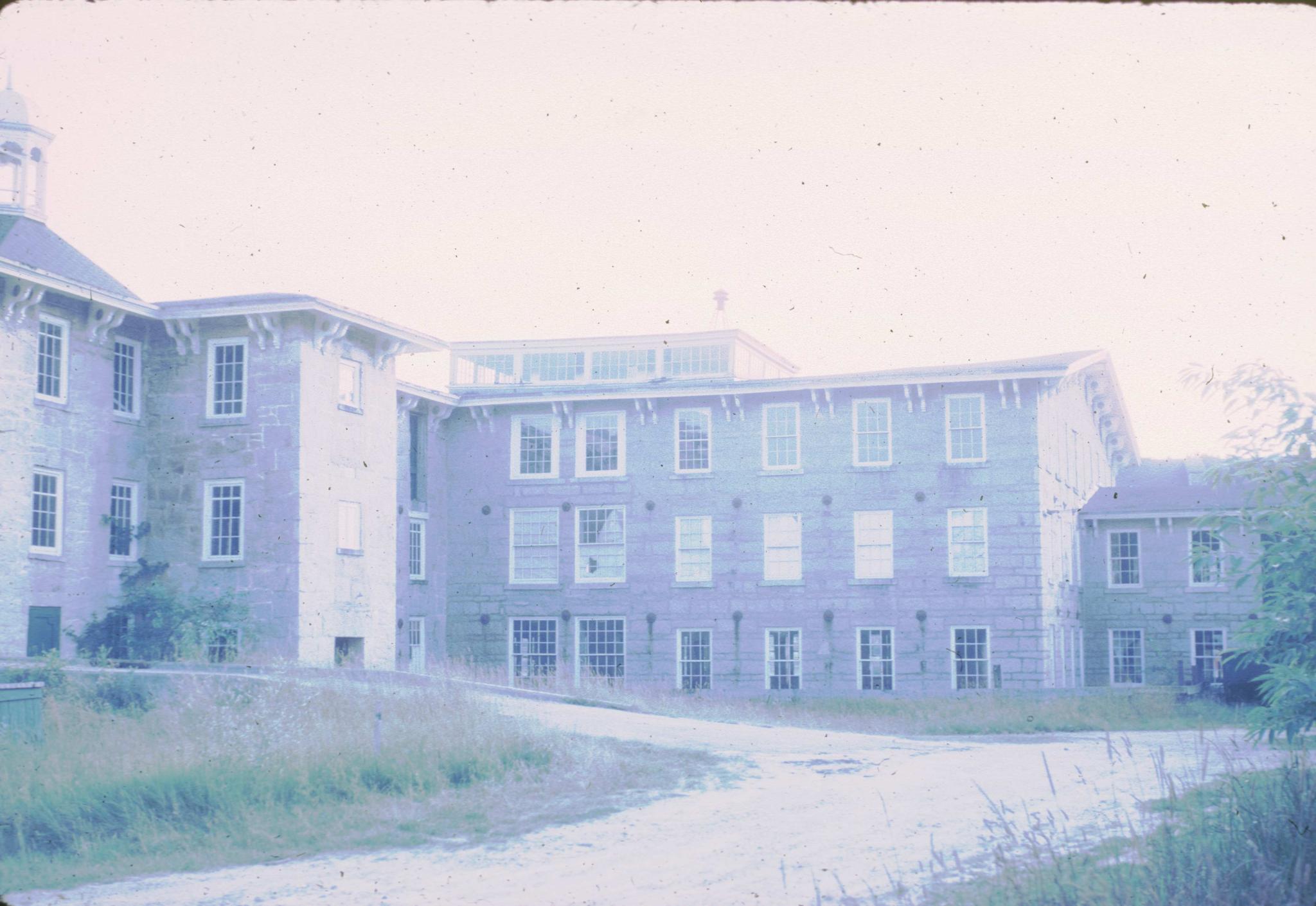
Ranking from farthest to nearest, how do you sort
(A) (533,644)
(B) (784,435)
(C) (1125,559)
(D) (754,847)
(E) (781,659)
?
(C) (1125,559)
(A) (533,644)
(B) (784,435)
(E) (781,659)
(D) (754,847)

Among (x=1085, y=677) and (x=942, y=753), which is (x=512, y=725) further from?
(x=1085, y=677)

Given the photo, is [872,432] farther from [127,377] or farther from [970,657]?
[127,377]

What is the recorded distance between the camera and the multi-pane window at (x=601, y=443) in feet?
131

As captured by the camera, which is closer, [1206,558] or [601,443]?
[1206,558]

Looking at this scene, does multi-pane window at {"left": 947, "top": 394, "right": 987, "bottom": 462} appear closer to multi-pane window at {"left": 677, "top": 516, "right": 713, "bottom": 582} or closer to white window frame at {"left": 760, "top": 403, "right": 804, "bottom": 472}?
white window frame at {"left": 760, "top": 403, "right": 804, "bottom": 472}

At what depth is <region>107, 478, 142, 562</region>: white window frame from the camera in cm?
3016

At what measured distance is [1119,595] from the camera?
39969 millimetres

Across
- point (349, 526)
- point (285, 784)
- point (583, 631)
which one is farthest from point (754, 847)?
point (583, 631)

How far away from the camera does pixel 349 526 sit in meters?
32.6

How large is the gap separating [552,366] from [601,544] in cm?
913

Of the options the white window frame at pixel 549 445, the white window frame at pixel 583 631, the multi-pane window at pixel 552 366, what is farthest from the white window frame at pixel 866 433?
the multi-pane window at pixel 552 366

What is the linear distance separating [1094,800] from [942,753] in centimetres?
525

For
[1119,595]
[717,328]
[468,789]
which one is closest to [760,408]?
[717,328]

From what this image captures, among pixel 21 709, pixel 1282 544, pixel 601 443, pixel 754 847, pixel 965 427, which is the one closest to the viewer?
pixel 1282 544
